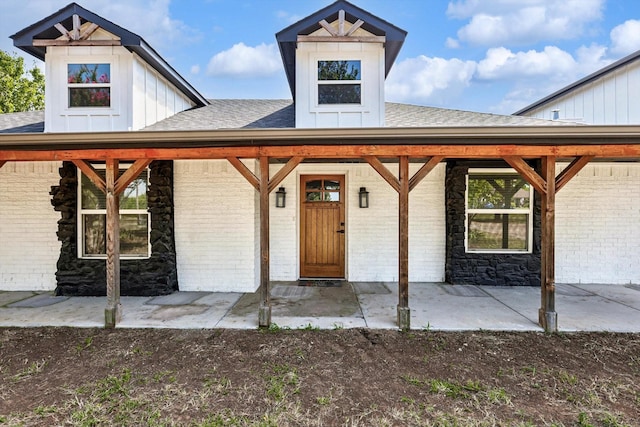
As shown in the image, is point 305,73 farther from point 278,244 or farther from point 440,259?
point 440,259

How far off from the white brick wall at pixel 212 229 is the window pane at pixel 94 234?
3.92 ft

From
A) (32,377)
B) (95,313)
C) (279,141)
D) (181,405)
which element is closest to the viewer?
(181,405)

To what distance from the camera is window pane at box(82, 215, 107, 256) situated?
5.58 m

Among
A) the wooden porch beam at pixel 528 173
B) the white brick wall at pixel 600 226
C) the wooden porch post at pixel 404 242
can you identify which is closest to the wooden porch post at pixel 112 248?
the wooden porch post at pixel 404 242

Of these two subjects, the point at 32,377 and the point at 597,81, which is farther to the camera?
the point at 597,81

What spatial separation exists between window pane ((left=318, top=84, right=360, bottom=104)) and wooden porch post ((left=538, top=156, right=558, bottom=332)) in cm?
309

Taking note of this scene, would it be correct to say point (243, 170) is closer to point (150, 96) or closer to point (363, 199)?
point (363, 199)

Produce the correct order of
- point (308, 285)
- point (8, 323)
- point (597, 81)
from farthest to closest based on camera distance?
point (597, 81), point (308, 285), point (8, 323)

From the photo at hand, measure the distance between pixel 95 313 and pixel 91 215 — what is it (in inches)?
72.6

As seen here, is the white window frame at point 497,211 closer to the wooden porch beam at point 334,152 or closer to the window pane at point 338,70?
the wooden porch beam at point 334,152

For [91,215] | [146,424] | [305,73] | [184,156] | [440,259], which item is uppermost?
[305,73]

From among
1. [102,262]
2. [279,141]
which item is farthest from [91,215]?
[279,141]

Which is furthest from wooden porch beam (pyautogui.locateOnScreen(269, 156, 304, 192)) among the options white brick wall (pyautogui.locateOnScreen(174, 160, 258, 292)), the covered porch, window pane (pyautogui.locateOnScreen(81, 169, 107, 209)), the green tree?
the green tree

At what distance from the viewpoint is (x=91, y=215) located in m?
5.59
